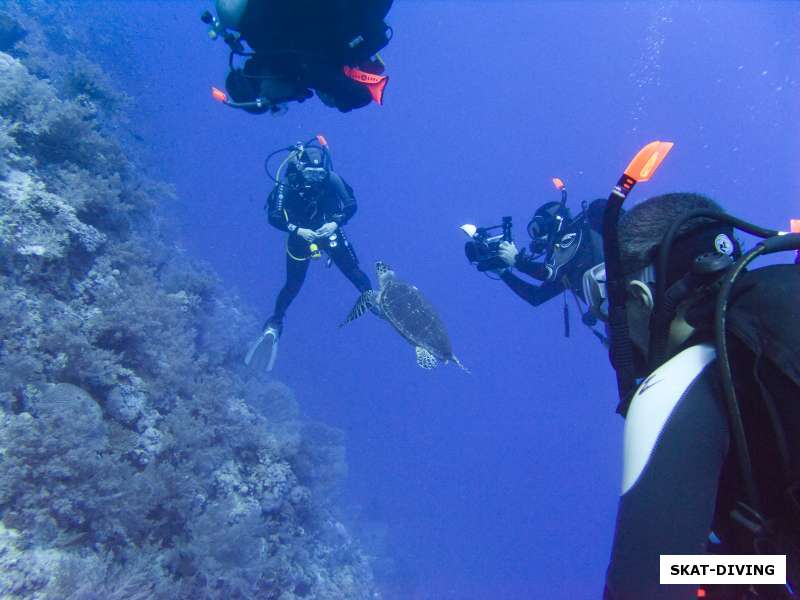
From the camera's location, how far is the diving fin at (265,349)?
886 cm

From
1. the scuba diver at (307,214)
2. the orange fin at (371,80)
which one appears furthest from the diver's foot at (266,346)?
the orange fin at (371,80)

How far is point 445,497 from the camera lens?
31.9m

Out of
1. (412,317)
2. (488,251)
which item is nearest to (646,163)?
(488,251)

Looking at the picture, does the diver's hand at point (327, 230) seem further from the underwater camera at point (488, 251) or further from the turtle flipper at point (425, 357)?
the turtle flipper at point (425, 357)

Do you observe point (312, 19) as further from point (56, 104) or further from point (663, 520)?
point (56, 104)

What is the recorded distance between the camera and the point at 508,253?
21.9 ft

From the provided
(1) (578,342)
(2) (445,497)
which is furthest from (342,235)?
(1) (578,342)

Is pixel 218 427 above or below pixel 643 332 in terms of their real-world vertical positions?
above

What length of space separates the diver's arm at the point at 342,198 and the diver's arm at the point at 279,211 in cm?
82

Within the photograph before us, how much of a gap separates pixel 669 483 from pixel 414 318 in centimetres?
615

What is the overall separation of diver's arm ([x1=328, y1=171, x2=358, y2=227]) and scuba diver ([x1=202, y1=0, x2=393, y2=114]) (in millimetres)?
4066

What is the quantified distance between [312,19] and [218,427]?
17.8 feet

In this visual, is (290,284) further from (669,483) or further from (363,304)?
(669,483)

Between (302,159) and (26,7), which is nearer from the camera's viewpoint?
(302,159)
